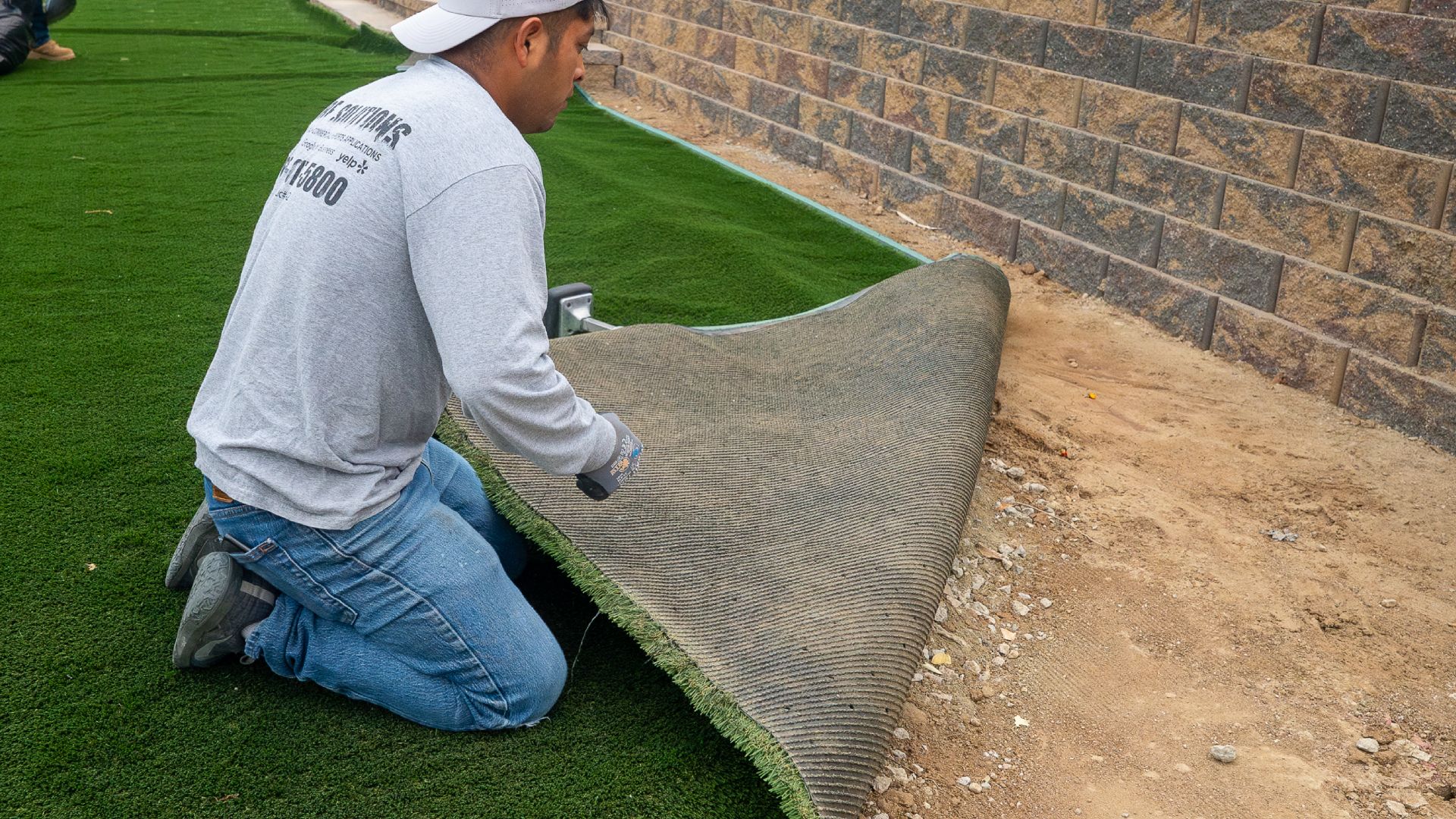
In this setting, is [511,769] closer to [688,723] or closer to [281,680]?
[688,723]

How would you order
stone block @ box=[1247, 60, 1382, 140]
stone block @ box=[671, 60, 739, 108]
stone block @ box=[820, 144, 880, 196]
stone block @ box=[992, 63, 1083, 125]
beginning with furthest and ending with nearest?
1. stone block @ box=[671, 60, 739, 108]
2. stone block @ box=[820, 144, 880, 196]
3. stone block @ box=[992, 63, 1083, 125]
4. stone block @ box=[1247, 60, 1382, 140]

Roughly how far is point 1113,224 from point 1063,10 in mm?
794

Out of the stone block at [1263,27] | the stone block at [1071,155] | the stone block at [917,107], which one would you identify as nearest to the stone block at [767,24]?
the stone block at [917,107]

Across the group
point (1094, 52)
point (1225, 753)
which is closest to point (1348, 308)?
point (1094, 52)

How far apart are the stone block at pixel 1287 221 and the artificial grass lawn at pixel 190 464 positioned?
1.23 meters

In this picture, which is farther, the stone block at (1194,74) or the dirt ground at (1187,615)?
the stone block at (1194,74)

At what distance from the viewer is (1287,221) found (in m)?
3.53

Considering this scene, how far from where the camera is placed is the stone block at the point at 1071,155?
4.14 metres

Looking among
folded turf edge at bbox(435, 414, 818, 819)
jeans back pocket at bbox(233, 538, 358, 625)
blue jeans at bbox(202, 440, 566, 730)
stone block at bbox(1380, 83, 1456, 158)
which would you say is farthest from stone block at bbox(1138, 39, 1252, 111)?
jeans back pocket at bbox(233, 538, 358, 625)

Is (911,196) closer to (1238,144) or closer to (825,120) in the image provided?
(825,120)

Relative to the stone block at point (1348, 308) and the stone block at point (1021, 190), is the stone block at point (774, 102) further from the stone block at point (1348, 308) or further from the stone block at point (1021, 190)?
the stone block at point (1348, 308)

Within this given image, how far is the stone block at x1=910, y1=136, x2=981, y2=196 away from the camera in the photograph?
189 inches

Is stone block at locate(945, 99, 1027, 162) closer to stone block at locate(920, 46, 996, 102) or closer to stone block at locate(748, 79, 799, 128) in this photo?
stone block at locate(920, 46, 996, 102)

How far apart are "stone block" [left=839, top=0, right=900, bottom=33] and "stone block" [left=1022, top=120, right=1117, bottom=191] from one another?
1.01 m
